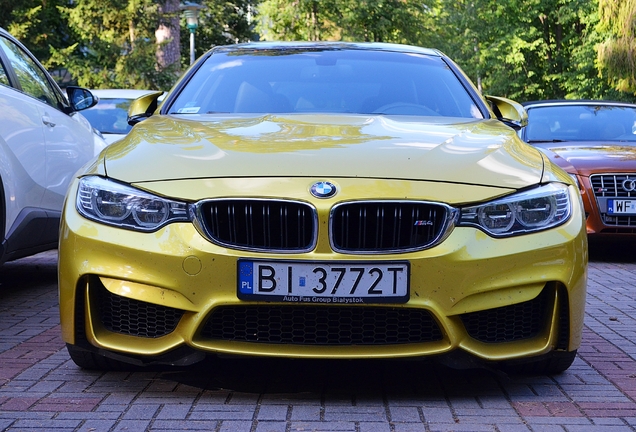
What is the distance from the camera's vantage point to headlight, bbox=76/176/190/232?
3.56 metres

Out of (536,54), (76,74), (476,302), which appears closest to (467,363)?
(476,302)

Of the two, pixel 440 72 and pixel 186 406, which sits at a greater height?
pixel 440 72

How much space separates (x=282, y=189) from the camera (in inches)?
138

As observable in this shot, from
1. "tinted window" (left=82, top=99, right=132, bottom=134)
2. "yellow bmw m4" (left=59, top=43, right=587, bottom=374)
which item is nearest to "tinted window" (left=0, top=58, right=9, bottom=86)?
"yellow bmw m4" (left=59, top=43, right=587, bottom=374)

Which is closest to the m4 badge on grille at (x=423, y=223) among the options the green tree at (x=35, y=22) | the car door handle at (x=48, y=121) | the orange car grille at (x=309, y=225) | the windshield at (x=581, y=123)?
the orange car grille at (x=309, y=225)

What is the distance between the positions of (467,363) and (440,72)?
83.1 inches

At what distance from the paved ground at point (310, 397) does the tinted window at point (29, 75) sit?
83.1 inches

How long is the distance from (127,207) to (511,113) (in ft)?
7.53

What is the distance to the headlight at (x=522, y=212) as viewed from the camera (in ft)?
11.7

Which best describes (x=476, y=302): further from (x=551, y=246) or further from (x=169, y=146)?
(x=169, y=146)

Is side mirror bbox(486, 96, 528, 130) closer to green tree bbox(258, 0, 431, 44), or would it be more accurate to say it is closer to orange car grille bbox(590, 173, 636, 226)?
orange car grille bbox(590, 173, 636, 226)

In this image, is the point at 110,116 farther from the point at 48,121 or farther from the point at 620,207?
the point at 620,207

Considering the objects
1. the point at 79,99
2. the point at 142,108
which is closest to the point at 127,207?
the point at 142,108

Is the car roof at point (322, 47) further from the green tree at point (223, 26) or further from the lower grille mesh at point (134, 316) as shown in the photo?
the green tree at point (223, 26)
